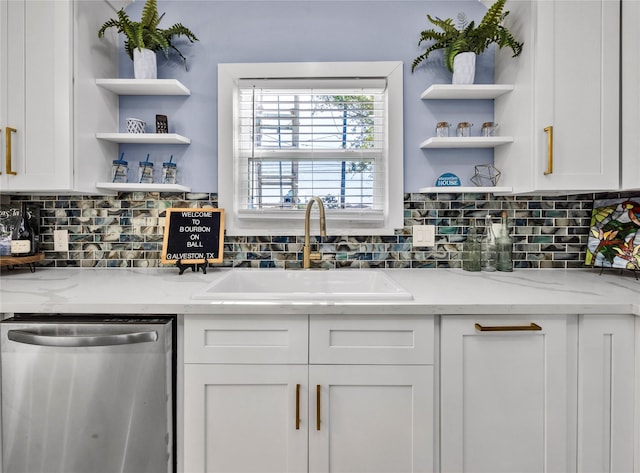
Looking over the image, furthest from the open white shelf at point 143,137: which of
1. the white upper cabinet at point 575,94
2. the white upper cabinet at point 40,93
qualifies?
the white upper cabinet at point 575,94

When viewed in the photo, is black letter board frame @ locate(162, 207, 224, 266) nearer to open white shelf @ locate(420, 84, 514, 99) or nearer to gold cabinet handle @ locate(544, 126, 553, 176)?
open white shelf @ locate(420, 84, 514, 99)

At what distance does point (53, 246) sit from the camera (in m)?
2.04

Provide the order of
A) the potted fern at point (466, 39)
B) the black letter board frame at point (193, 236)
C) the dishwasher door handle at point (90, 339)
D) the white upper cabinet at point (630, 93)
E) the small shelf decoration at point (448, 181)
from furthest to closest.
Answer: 1. the small shelf decoration at point (448, 181)
2. the black letter board frame at point (193, 236)
3. the potted fern at point (466, 39)
4. the white upper cabinet at point (630, 93)
5. the dishwasher door handle at point (90, 339)

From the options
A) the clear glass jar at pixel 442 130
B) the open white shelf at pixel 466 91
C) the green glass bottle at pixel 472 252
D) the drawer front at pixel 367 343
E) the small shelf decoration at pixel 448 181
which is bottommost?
the drawer front at pixel 367 343

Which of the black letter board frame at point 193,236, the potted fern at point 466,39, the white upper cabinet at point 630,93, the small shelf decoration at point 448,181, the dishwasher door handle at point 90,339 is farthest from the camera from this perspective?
the small shelf decoration at point 448,181

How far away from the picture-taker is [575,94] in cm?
164

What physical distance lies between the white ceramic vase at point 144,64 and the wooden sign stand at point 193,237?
26.4 inches

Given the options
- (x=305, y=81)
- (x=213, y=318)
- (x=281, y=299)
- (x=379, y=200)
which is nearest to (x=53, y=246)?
(x=213, y=318)

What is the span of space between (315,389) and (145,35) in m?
1.80

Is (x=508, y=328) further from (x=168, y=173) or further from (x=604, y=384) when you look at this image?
(x=168, y=173)

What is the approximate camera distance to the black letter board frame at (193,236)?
1.88 metres

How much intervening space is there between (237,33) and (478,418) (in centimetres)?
210

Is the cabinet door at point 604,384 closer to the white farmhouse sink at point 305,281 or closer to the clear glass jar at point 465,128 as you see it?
the white farmhouse sink at point 305,281

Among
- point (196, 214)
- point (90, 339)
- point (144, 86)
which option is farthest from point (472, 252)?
point (144, 86)
